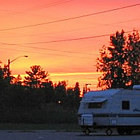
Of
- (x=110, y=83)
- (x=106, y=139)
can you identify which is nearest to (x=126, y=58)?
(x=110, y=83)

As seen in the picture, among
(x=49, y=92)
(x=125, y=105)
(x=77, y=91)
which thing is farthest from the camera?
(x=77, y=91)

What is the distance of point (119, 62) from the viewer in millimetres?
69750

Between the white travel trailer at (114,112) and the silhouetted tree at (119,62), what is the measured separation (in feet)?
102

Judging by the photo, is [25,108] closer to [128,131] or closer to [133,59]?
[133,59]

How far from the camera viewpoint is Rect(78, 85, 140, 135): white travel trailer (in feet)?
117

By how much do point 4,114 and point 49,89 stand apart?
7986 cm

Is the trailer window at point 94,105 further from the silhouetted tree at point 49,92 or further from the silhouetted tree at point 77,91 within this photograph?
the silhouetted tree at point 49,92

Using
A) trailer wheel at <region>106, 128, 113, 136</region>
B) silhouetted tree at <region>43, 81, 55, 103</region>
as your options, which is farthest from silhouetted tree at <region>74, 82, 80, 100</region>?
trailer wheel at <region>106, 128, 113, 136</region>

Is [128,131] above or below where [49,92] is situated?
below

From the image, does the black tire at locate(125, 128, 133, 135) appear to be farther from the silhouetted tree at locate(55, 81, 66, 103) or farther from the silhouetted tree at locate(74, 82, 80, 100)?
the silhouetted tree at locate(55, 81, 66, 103)

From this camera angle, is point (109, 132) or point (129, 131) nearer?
point (109, 132)

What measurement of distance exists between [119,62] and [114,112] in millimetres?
34618

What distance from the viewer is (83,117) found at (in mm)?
36500

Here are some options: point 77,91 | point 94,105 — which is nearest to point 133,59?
point 94,105
